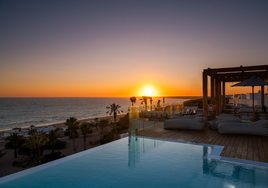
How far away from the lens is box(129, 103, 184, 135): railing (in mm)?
7199

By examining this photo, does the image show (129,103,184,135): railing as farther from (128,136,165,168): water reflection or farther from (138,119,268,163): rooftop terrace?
(128,136,165,168): water reflection

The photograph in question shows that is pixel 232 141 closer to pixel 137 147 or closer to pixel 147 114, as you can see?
pixel 137 147

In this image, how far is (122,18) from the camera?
1151 centimetres

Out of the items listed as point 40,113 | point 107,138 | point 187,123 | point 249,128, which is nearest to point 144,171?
point 187,123

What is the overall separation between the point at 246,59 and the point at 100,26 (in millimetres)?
10318

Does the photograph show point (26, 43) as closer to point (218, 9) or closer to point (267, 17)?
Answer: point (218, 9)

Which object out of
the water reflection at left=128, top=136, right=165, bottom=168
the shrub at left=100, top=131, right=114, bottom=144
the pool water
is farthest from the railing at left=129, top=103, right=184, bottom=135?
the shrub at left=100, top=131, right=114, bottom=144

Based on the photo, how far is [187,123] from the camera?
301 inches

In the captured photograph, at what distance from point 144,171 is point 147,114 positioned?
4041 millimetres

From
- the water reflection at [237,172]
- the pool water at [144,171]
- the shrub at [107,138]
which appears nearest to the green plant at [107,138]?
the shrub at [107,138]

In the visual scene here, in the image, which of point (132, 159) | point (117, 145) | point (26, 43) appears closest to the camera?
point (132, 159)

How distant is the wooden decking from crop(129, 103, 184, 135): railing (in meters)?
0.26

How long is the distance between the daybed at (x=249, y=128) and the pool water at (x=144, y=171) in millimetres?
1864

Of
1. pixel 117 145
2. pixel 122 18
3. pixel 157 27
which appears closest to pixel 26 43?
pixel 122 18
